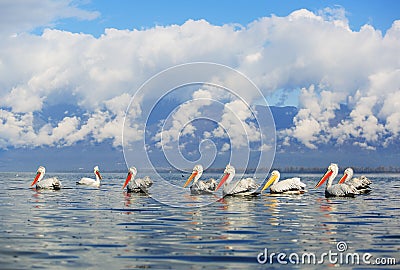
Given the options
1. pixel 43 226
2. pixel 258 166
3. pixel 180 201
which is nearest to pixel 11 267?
pixel 43 226

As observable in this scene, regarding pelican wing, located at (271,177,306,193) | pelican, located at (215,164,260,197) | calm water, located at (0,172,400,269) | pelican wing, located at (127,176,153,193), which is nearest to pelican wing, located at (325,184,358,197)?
pelican wing, located at (271,177,306,193)

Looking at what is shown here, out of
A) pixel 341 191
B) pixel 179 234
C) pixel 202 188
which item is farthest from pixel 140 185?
pixel 179 234

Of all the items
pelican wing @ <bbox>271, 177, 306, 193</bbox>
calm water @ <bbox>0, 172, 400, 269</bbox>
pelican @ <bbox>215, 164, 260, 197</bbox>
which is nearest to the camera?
calm water @ <bbox>0, 172, 400, 269</bbox>

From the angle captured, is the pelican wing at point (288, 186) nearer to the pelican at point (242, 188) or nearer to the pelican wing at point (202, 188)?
the pelican wing at point (202, 188)

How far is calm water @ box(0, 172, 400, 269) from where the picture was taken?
11.3 metres

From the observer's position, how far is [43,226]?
52.7ft

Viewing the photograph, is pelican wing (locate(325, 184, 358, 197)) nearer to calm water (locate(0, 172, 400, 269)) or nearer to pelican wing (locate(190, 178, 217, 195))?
pelican wing (locate(190, 178, 217, 195))

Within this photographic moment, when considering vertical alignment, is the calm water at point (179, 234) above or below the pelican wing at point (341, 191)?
below

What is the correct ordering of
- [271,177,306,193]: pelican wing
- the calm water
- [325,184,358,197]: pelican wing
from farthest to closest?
[271,177,306,193]: pelican wing
[325,184,358,197]: pelican wing
the calm water

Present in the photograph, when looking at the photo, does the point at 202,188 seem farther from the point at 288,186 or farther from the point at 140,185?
the point at 288,186

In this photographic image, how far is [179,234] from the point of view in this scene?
48.4 ft

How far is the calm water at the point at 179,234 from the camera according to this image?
37.0ft

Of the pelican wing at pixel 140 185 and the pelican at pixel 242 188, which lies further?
the pelican wing at pixel 140 185

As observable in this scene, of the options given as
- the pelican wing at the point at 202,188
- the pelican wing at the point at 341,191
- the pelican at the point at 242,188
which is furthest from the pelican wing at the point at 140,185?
the pelican wing at the point at 341,191
